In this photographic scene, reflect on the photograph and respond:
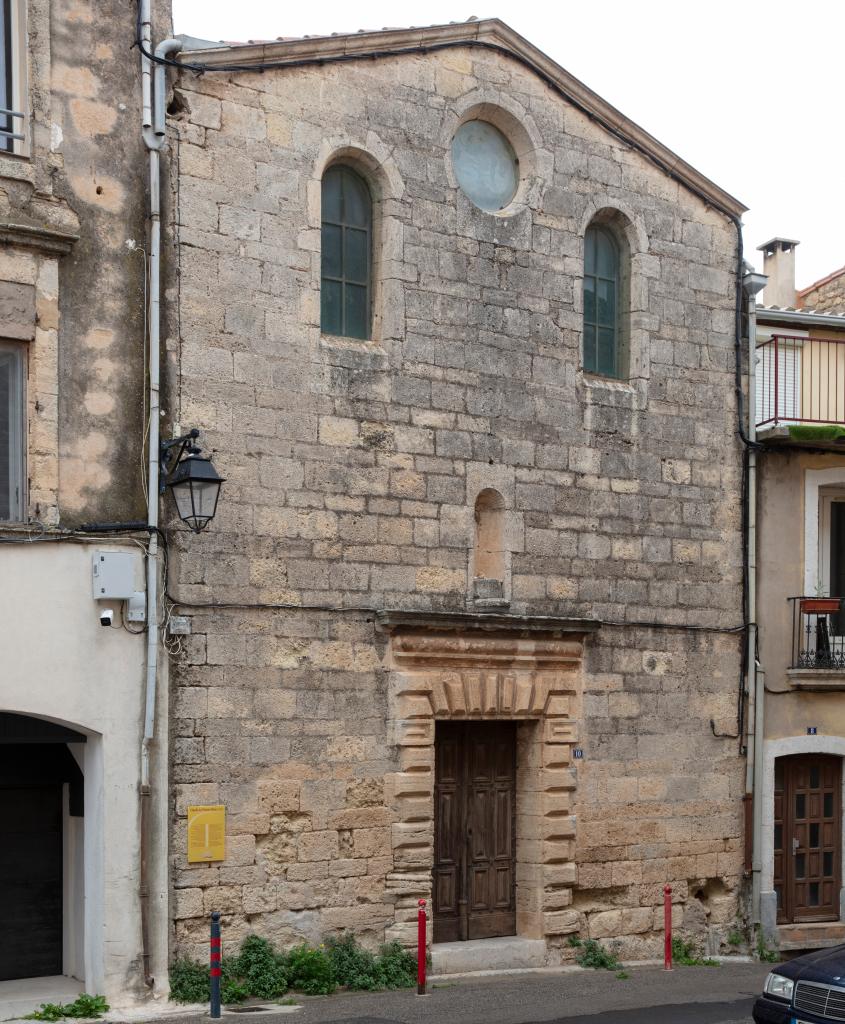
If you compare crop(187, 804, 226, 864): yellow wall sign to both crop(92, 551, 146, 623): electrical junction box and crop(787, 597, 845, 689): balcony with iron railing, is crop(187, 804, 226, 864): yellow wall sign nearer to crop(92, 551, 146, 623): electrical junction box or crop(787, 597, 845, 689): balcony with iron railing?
crop(92, 551, 146, 623): electrical junction box

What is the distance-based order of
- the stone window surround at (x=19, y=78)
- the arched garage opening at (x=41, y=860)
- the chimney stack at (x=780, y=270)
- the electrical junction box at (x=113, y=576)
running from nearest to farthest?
1. the electrical junction box at (x=113, y=576)
2. the stone window surround at (x=19, y=78)
3. the arched garage opening at (x=41, y=860)
4. the chimney stack at (x=780, y=270)

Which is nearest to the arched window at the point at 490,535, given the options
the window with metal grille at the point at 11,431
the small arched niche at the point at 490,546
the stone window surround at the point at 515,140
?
the small arched niche at the point at 490,546

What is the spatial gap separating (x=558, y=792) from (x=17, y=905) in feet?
15.8

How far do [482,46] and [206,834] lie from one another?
7.40 m

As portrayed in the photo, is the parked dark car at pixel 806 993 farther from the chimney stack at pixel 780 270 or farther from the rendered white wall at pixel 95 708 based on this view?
the chimney stack at pixel 780 270

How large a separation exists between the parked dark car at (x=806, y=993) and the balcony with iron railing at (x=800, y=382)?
6.52m

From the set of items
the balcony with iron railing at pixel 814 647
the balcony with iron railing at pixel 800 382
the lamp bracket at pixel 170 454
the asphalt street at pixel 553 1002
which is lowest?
the asphalt street at pixel 553 1002

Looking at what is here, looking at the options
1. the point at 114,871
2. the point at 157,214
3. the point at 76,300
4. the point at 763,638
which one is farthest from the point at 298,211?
the point at 763,638

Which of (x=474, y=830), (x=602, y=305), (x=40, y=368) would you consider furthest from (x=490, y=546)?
(x=40, y=368)

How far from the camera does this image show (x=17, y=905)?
39.0 feet

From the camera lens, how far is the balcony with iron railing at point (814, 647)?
1546cm

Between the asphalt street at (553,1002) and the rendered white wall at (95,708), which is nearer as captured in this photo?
the rendered white wall at (95,708)

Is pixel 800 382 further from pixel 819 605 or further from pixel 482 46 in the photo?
pixel 482 46

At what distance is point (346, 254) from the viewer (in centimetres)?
1305
